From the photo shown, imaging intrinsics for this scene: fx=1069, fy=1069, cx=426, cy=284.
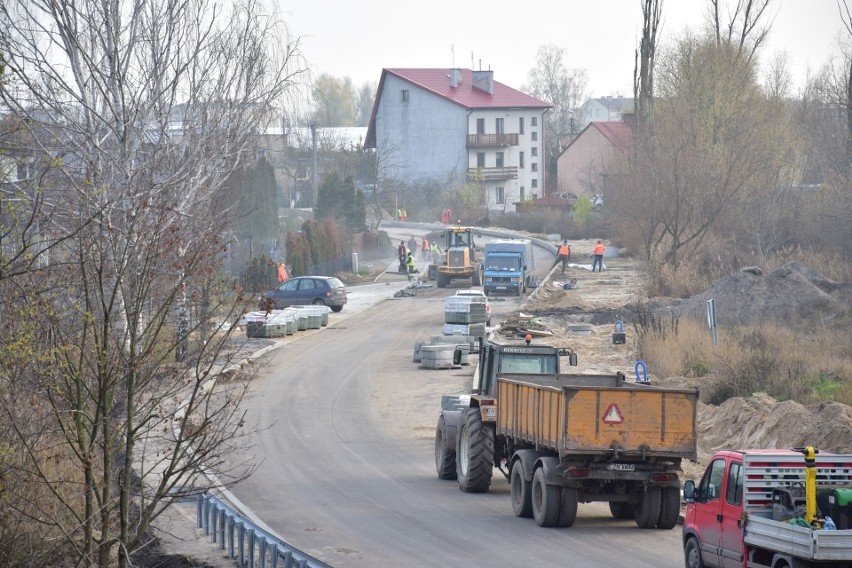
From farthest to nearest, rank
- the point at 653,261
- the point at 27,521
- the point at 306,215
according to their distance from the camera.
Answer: the point at 306,215 → the point at 653,261 → the point at 27,521

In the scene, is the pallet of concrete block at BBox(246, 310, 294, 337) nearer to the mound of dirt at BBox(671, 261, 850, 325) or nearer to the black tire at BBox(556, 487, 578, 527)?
the mound of dirt at BBox(671, 261, 850, 325)

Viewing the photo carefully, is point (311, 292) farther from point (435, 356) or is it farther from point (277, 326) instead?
point (435, 356)

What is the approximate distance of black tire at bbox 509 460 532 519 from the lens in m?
15.7

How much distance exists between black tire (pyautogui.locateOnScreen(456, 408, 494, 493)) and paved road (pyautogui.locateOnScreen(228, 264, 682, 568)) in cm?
26

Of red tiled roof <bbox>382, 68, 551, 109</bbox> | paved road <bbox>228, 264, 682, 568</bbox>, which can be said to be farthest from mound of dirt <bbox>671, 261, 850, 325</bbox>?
red tiled roof <bbox>382, 68, 551, 109</bbox>

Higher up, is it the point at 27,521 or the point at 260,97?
the point at 260,97

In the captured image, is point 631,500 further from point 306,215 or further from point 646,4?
point 306,215

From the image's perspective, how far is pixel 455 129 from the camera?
103062mm

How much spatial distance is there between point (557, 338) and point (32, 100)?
814 inches

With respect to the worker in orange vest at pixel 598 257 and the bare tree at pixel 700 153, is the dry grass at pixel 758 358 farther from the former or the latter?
the worker in orange vest at pixel 598 257

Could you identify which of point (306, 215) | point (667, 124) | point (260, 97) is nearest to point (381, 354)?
point (260, 97)

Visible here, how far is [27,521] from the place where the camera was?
11906mm

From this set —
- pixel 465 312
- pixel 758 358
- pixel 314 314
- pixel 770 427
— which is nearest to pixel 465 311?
pixel 465 312

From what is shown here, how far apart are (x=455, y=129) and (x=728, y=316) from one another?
66614 mm
